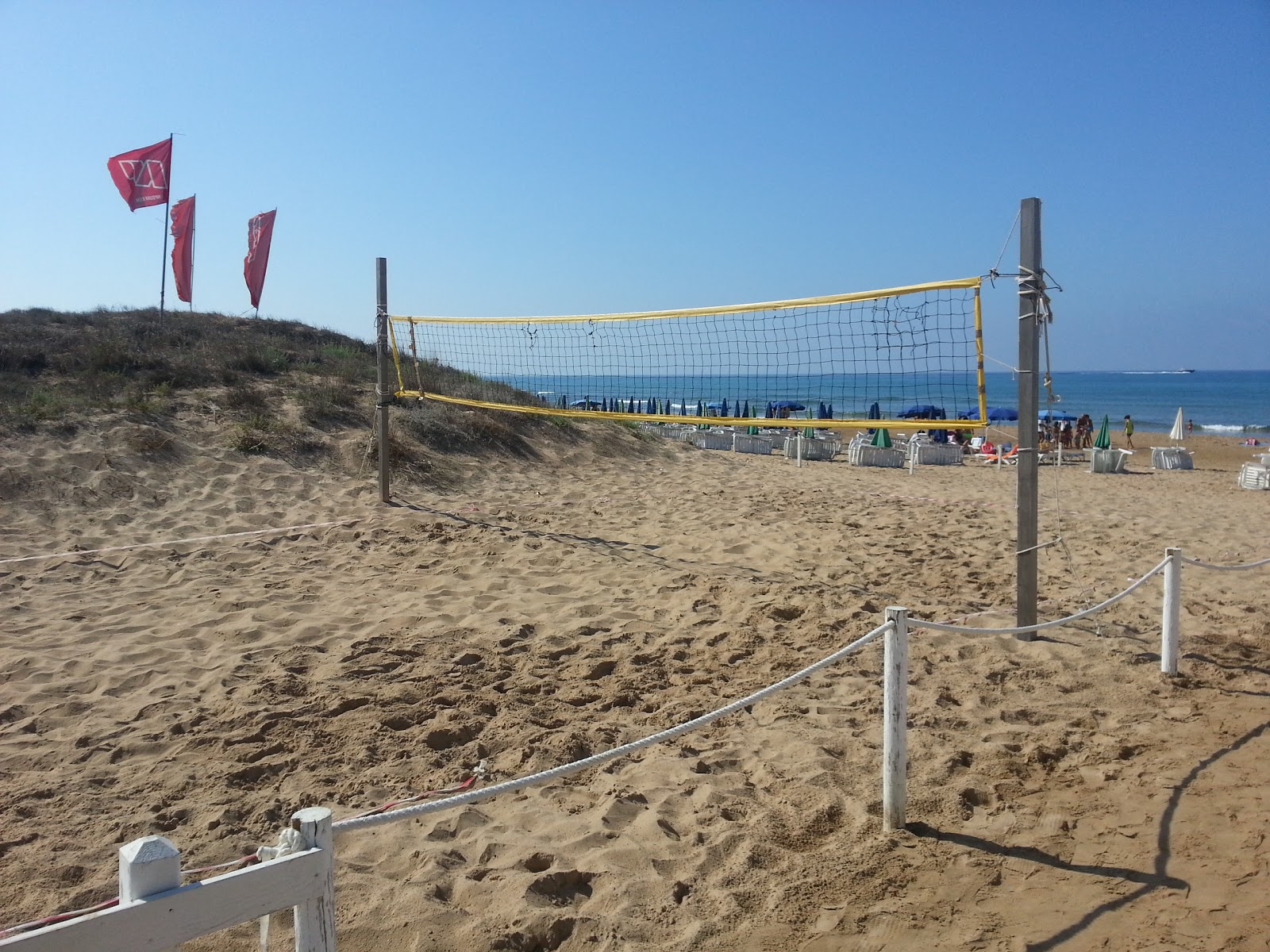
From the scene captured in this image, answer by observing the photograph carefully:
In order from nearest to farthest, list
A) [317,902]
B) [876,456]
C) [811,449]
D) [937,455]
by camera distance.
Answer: [317,902]
[876,456]
[937,455]
[811,449]

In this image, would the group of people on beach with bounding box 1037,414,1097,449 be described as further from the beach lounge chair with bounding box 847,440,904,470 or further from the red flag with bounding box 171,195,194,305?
the red flag with bounding box 171,195,194,305

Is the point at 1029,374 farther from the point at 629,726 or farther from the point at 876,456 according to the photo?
the point at 876,456

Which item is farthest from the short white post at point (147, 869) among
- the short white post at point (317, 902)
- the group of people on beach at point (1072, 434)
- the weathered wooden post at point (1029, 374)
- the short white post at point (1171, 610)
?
the group of people on beach at point (1072, 434)

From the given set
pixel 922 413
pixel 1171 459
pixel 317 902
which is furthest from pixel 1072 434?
pixel 317 902

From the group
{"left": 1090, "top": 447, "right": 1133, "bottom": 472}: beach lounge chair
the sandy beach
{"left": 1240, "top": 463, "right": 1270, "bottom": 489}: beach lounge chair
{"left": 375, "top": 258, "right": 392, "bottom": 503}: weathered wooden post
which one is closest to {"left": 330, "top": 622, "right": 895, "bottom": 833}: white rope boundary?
the sandy beach

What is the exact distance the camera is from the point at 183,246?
15125 millimetres

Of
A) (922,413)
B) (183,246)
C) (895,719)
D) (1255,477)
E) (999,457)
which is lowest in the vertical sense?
(895,719)

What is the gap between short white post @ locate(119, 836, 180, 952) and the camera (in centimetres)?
137

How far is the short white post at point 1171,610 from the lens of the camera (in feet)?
14.4

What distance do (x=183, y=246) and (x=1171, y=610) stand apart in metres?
15.7

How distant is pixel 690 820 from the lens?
303 centimetres

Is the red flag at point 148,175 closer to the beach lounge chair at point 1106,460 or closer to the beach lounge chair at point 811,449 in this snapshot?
the beach lounge chair at point 811,449

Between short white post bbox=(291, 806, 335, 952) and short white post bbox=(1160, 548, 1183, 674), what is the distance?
4202 mm

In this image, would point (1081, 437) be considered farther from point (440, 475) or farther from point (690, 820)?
point (690, 820)
